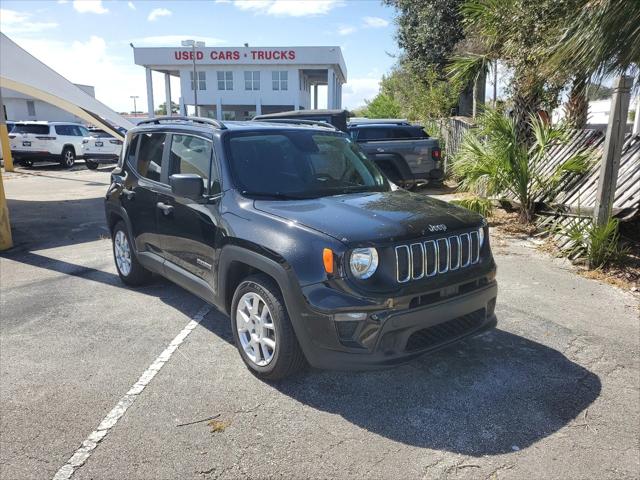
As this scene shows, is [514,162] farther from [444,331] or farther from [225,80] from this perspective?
[225,80]

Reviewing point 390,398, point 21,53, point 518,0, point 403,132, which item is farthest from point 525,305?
point 21,53

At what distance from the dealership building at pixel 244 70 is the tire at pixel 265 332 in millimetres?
44423

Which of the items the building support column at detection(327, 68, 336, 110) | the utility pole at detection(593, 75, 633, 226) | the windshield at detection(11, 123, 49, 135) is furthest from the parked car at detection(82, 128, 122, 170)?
the building support column at detection(327, 68, 336, 110)

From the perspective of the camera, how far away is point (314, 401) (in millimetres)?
3381

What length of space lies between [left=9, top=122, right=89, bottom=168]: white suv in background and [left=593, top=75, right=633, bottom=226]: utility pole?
21088 mm

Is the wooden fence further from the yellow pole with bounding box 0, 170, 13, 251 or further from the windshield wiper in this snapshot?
the yellow pole with bounding box 0, 170, 13, 251

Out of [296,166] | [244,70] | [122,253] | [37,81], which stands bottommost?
[122,253]

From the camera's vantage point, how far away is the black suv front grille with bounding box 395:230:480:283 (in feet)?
10.2

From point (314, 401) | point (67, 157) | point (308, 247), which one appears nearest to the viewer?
point (308, 247)

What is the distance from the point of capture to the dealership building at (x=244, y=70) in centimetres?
4544

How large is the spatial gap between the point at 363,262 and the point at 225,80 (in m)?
47.6

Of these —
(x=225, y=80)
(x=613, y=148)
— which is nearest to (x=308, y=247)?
(x=613, y=148)

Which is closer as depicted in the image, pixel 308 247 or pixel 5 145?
pixel 308 247

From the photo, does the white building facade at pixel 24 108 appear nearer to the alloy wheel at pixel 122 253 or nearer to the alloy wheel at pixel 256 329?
the alloy wheel at pixel 122 253
